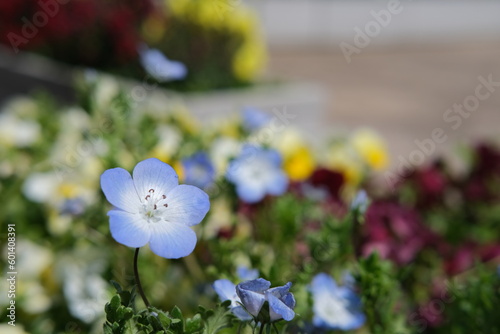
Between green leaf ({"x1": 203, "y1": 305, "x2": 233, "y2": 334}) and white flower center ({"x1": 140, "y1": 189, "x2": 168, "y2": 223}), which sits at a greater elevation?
white flower center ({"x1": 140, "y1": 189, "x2": 168, "y2": 223})

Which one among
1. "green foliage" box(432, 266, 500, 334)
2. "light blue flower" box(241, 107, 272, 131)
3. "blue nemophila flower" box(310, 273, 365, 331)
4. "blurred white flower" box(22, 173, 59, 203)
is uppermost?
"green foliage" box(432, 266, 500, 334)

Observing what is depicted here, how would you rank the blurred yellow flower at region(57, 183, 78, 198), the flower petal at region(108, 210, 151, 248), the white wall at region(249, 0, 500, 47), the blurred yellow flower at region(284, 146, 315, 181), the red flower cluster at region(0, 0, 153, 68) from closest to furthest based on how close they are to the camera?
the flower petal at region(108, 210, 151, 248) → the blurred yellow flower at region(57, 183, 78, 198) → the blurred yellow flower at region(284, 146, 315, 181) → the red flower cluster at region(0, 0, 153, 68) → the white wall at region(249, 0, 500, 47)

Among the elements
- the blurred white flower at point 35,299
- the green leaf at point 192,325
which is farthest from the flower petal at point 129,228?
the blurred white flower at point 35,299

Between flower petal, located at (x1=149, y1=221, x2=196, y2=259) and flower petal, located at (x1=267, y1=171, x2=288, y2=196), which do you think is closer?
flower petal, located at (x1=149, y1=221, x2=196, y2=259)

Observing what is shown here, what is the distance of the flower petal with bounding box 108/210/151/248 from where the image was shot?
0.71 m

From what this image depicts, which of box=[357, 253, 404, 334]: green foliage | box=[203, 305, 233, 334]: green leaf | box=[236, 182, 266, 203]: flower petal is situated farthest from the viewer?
box=[236, 182, 266, 203]: flower petal

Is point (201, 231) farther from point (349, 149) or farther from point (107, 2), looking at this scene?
point (107, 2)

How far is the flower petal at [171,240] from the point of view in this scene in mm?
720

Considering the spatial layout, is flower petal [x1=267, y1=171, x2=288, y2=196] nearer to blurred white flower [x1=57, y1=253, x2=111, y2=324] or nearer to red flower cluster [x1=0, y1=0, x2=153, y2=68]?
blurred white flower [x1=57, y1=253, x2=111, y2=324]

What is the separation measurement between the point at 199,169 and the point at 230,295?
495 mm

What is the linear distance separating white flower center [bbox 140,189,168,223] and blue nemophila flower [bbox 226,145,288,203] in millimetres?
534

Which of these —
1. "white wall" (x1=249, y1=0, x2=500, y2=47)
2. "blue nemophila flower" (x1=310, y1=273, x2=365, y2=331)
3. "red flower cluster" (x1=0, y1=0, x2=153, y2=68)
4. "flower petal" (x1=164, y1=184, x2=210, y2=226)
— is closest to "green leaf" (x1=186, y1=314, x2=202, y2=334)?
"flower petal" (x1=164, y1=184, x2=210, y2=226)

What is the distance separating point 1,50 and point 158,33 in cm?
116

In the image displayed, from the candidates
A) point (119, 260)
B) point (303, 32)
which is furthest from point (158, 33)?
point (303, 32)
